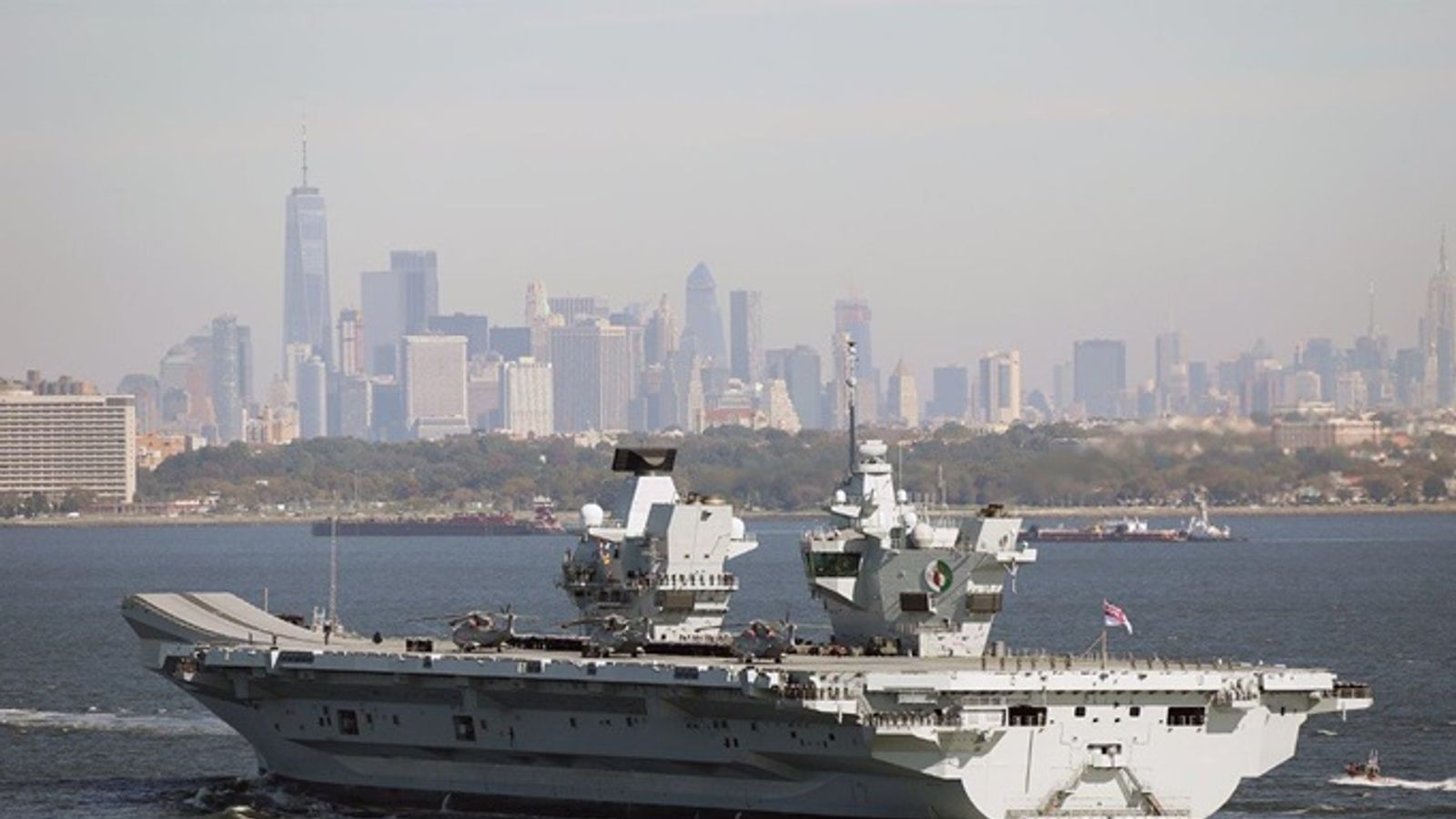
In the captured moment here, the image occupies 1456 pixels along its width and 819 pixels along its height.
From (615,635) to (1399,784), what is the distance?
12.1 meters

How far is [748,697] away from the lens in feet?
141

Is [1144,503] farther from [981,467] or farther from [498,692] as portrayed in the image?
[498,692]

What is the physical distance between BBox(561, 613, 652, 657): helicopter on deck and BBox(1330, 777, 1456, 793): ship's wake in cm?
1071

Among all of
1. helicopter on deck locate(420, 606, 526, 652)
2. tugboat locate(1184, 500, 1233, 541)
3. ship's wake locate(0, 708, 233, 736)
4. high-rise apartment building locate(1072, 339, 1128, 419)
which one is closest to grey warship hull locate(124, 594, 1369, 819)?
helicopter on deck locate(420, 606, 526, 652)

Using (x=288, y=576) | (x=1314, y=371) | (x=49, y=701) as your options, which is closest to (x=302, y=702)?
(x=49, y=701)

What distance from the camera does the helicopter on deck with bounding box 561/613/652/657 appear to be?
48.0m

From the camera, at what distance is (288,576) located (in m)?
128

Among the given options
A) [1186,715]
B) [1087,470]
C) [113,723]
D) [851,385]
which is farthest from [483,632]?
[1087,470]

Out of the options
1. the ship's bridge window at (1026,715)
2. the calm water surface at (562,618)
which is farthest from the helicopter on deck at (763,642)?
the calm water surface at (562,618)

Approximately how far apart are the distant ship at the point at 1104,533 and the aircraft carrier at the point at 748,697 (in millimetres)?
105054

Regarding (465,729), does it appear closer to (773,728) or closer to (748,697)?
(773,728)

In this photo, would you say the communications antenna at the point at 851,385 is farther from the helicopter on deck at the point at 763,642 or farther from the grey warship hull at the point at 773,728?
the helicopter on deck at the point at 763,642

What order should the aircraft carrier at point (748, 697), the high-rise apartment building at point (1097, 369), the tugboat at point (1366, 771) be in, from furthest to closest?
the high-rise apartment building at point (1097, 369)
the tugboat at point (1366, 771)
the aircraft carrier at point (748, 697)

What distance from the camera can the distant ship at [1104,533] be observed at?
158500 mm
